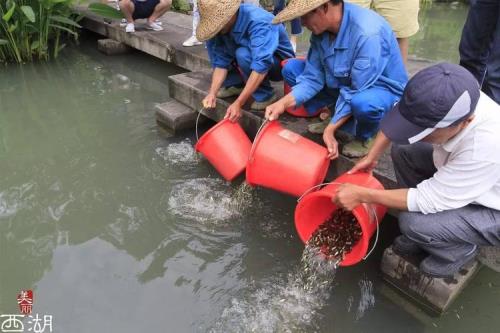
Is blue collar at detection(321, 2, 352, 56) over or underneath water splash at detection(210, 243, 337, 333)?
over

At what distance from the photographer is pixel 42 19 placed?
4.85m

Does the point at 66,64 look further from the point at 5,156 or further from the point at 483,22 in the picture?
the point at 483,22

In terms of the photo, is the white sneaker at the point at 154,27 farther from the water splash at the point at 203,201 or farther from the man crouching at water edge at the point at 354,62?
the man crouching at water edge at the point at 354,62

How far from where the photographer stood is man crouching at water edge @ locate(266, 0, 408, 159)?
2236 millimetres

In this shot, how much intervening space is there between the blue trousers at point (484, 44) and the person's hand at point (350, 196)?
1.32 metres

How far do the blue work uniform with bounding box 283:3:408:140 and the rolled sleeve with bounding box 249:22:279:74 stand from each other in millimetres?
368

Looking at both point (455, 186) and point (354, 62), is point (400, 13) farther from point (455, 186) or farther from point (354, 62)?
point (455, 186)

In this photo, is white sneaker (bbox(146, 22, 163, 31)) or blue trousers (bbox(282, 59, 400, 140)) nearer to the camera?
blue trousers (bbox(282, 59, 400, 140))

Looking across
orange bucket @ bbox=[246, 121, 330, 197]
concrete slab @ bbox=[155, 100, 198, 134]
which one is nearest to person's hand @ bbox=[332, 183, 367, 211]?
orange bucket @ bbox=[246, 121, 330, 197]

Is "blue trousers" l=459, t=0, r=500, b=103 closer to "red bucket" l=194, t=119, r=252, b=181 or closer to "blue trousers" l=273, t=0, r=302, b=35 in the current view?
"red bucket" l=194, t=119, r=252, b=181

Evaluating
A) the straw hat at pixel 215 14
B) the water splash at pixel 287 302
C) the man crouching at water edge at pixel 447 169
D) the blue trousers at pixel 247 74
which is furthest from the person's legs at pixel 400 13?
the water splash at pixel 287 302

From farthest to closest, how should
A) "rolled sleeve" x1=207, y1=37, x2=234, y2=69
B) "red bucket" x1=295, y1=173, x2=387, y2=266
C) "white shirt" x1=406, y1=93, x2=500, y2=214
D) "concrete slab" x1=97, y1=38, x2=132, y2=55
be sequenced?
"concrete slab" x1=97, y1=38, x2=132, y2=55
"rolled sleeve" x1=207, y1=37, x2=234, y2=69
"red bucket" x1=295, y1=173, x2=387, y2=266
"white shirt" x1=406, y1=93, x2=500, y2=214

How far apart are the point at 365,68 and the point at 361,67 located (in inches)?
0.9

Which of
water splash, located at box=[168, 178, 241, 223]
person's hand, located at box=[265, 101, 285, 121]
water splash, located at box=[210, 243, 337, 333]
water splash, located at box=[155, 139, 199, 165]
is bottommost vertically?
water splash, located at box=[210, 243, 337, 333]
